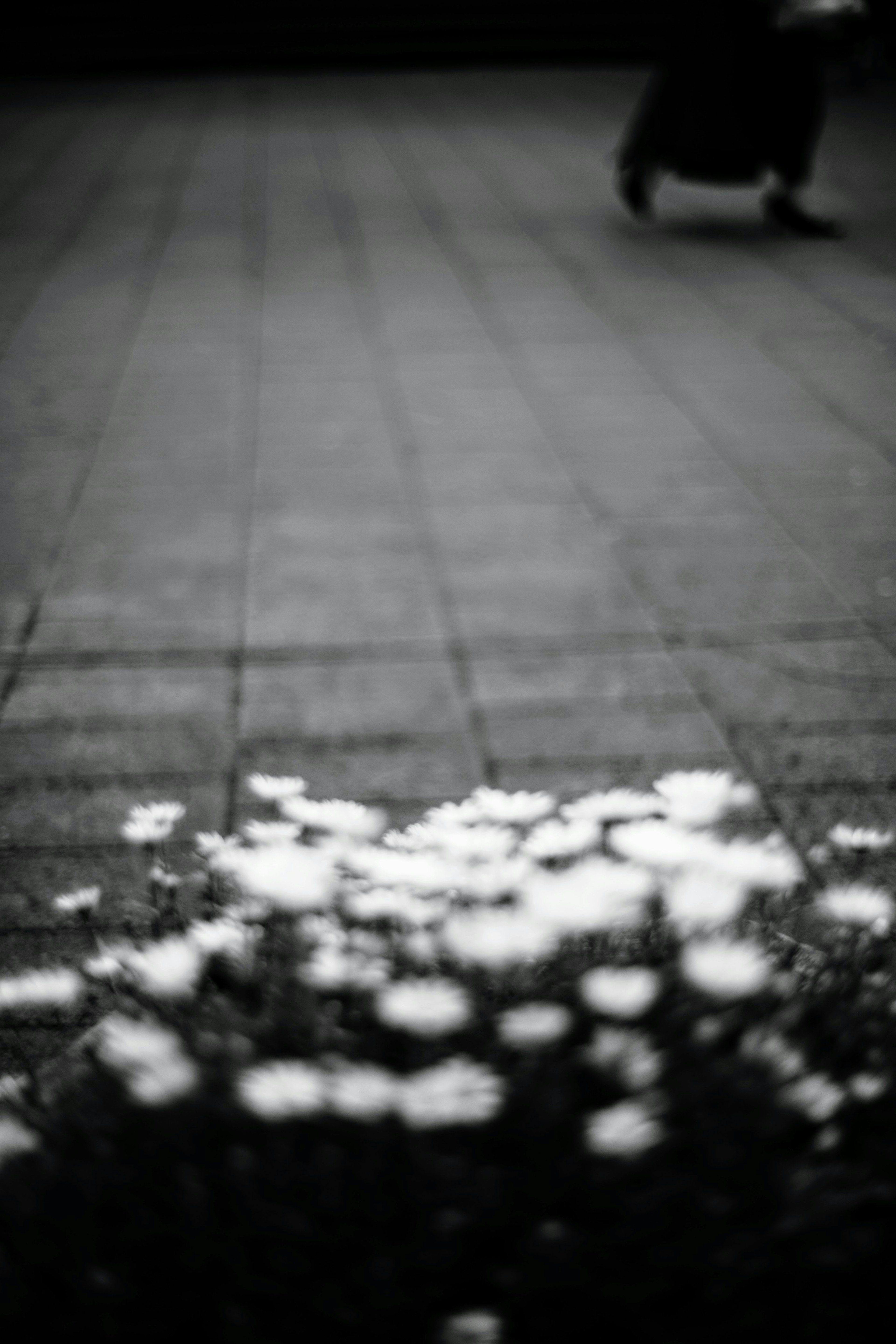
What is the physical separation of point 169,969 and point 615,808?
0.55 m

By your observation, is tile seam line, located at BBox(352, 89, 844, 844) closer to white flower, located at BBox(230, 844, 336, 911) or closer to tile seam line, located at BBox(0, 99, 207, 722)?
white flower, located at BBox(230, 844, 336, 911)

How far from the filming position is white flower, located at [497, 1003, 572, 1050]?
108 centimetres

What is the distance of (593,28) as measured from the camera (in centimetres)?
1766

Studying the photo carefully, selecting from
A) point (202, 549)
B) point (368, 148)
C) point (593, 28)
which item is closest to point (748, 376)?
point (202, 549)

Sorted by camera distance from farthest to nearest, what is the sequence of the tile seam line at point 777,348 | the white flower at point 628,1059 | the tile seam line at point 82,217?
the tile seam line at point 82,217, the tile seam line at point 777,348, the white flower at point 628,1059

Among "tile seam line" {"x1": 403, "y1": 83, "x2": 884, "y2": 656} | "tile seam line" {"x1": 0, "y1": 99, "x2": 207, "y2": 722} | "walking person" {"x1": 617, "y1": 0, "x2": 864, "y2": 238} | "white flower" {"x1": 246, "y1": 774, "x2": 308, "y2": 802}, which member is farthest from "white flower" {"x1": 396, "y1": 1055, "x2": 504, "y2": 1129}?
"walking person" {"x1": 617, "y1": 0, "x2": 864, "y2": 238}

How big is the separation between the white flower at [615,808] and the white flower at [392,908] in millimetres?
235

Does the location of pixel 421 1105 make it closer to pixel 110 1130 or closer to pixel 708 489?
pixel 110 1130

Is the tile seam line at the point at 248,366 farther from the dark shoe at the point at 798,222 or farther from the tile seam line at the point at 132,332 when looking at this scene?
the dark shoe at the point at 798,222

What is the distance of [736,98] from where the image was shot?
7.59m

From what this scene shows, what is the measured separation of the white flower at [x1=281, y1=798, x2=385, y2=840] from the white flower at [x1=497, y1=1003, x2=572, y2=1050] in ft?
1.23

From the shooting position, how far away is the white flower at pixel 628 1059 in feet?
3.51

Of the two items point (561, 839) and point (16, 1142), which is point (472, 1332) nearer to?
point (16, 1142)

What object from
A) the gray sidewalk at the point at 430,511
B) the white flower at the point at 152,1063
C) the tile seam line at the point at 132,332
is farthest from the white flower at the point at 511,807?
the tile seam line at the point at 132,332
